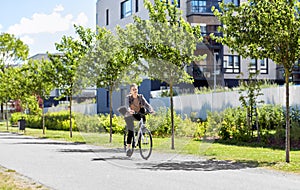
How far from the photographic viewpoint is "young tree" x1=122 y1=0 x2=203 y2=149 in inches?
640

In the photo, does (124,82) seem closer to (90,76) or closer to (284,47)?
(90,76)

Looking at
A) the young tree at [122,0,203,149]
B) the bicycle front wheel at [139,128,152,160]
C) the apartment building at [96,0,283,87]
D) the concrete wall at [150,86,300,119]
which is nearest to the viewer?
the bicycle front wheel at [139,128,152,160]

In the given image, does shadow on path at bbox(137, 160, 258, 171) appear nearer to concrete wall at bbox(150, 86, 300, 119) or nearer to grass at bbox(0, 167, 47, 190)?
grass at bbox(0, 167, 47, 190)

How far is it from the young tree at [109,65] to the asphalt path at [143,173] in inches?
105

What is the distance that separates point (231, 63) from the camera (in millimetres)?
43969

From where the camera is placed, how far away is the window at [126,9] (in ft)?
147

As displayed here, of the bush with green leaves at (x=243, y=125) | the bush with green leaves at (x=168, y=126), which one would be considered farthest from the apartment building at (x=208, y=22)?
the bush with green leaves at (x=243, y=125)

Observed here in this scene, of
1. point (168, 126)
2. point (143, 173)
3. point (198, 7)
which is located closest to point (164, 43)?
point (143, 173)

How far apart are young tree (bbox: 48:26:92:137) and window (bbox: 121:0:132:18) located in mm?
20420

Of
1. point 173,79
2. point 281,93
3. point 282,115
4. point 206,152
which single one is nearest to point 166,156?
point 206,152

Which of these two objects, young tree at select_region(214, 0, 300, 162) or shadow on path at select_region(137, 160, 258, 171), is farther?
young tree at select_region(214, 0, 300, 162)

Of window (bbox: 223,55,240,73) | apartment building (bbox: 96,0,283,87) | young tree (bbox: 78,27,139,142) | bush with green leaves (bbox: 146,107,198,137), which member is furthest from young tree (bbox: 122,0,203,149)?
window (bbox: 223,55,240,73)

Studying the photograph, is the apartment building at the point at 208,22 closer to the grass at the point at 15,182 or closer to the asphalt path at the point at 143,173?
the asphalt path at the point at 143,173

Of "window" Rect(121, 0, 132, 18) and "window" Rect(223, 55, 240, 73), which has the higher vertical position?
"window" Rect(121, 0, 132, 18)
